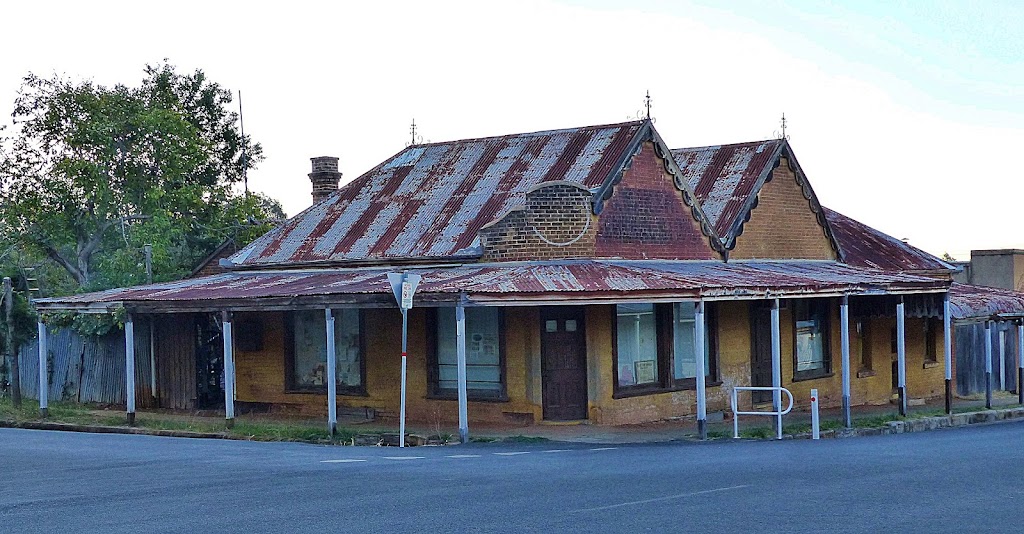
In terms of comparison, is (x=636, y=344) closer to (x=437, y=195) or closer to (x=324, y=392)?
(x=437, y=195)

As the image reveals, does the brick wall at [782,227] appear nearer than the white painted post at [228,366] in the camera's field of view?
No

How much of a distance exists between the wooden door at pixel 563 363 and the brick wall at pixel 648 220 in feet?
5.67

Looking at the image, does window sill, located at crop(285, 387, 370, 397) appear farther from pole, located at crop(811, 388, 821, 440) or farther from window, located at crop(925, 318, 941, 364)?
window, located at crop(925, 318, 941, 364)

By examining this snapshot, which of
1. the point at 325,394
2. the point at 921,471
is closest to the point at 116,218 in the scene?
the point at 325,394

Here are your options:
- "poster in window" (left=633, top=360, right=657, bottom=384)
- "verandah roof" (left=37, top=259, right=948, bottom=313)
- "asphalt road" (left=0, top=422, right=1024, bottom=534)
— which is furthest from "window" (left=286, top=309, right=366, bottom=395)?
"asphalt road" (left=0, top=422, right=1024, bottom=534)

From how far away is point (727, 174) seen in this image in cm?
2703

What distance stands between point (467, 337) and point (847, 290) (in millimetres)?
6617

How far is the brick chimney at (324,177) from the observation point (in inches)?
1161

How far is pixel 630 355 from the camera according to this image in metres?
21.4

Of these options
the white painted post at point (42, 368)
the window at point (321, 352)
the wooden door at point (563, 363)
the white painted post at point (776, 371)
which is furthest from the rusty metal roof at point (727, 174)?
the white painted post at point (42, 368)

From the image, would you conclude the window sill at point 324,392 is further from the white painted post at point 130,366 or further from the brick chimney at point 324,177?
the brick chimney at point 324,177

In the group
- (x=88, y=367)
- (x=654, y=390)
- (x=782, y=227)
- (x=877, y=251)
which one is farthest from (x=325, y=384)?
(x=877, y=251)

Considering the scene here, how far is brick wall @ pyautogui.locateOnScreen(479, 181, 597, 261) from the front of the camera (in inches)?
845

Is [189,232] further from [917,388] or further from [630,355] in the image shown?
[917,388]
